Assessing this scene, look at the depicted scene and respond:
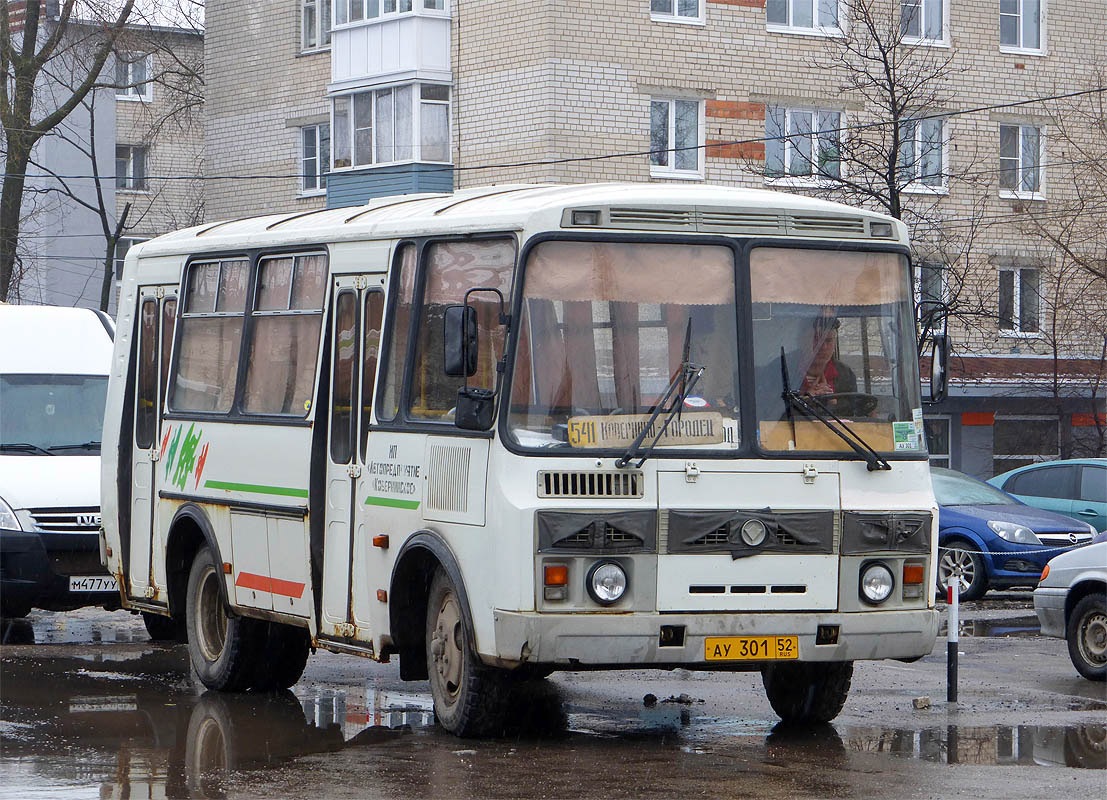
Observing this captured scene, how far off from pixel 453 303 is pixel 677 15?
28.1 m

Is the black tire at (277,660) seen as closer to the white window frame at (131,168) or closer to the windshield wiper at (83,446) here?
the windshield wiper at (83,446)

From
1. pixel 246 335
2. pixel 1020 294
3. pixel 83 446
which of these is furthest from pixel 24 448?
pixel 1020 294

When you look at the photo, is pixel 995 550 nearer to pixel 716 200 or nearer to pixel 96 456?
pixel 96 456

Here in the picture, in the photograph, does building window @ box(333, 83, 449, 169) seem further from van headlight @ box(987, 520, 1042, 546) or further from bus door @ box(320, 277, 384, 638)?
bus door @ box(320, 277, 384, 638)

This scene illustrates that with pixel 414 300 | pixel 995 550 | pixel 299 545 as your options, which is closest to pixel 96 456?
pixel 299 545

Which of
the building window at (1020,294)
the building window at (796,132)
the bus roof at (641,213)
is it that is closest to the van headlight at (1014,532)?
the bus roof at (641,213)

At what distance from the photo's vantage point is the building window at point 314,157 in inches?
1651

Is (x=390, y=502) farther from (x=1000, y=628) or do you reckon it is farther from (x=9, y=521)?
(x=1000, y=628)

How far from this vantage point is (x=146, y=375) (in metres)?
13.5

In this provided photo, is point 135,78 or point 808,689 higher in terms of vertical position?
point 135,78

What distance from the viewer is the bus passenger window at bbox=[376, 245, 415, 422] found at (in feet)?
34.1

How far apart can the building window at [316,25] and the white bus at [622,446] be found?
105 ft

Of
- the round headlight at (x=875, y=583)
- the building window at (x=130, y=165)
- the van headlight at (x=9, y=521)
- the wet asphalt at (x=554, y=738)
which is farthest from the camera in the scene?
the building window at (x=130, y=165)

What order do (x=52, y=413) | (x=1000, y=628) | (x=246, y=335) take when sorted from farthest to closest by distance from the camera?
(x=1000, y=628)
(x=52, y=413)
(x=246, y=335)
